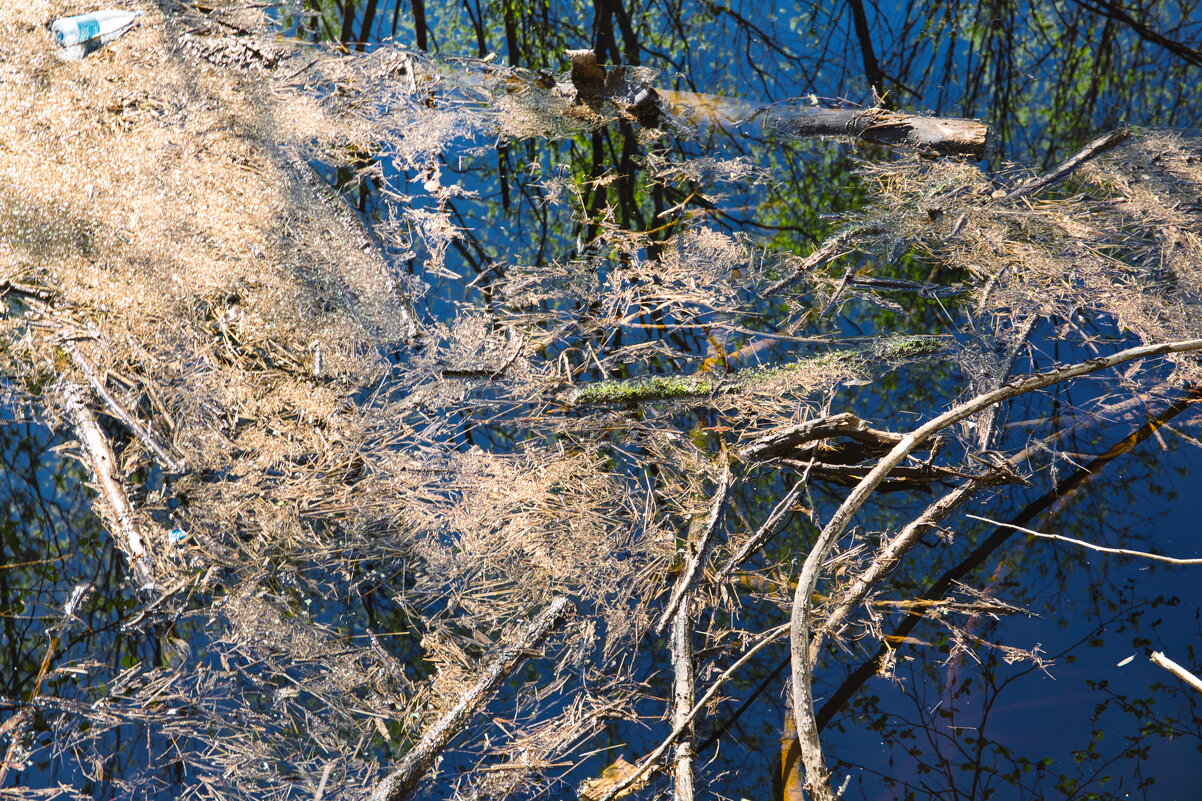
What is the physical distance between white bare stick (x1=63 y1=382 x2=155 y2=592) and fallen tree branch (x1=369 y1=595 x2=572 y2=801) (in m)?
0.68

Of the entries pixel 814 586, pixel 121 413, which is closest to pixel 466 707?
pixel 814 586

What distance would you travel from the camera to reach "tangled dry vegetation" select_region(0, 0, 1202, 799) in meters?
1.67

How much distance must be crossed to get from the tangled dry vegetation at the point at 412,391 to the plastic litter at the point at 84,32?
0.24 ft

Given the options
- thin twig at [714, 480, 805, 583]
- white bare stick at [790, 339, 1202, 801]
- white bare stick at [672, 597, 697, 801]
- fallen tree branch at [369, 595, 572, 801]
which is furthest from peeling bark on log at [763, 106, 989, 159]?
fallen tree branch at [369, 595, 572, 801]

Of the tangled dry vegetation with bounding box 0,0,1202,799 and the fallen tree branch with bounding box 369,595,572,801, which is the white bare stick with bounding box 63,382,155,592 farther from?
the fallen tree branch with bounding box 369,595,572,801

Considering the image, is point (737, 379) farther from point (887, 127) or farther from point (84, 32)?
point (84, 32)

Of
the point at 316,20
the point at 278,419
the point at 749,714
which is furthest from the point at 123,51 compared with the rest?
the point at 749,714

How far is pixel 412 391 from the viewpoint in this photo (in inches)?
80.7

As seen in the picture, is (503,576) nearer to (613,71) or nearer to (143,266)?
(143,266)

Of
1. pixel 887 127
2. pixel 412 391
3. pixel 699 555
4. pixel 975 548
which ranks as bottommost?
pixel 975 548

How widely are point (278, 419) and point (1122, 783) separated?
1.98m

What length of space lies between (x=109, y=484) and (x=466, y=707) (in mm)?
980

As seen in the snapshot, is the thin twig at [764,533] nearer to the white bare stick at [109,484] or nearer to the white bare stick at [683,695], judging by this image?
the white bare stick at [683,695]

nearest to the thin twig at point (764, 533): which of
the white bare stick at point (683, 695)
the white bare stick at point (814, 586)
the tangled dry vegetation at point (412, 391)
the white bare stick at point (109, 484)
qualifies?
the tangled dry vegetation at point (412, 391)
